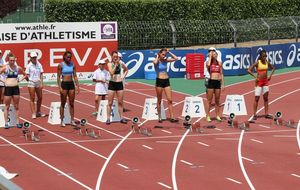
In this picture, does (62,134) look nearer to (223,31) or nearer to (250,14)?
(223,31)

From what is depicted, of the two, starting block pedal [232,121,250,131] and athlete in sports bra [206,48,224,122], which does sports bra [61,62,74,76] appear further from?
starting block pedal [232,121,250,131]

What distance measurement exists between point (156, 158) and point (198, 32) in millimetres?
23793

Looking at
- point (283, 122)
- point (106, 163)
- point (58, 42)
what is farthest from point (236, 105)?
point (58, 42)

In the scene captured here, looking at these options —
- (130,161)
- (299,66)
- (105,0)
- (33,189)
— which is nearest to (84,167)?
(130,161)

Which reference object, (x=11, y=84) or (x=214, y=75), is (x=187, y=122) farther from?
(x=11, y=84)

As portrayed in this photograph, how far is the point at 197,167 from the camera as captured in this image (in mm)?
15211

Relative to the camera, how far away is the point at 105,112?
21031mm

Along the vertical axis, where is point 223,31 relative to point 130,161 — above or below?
above

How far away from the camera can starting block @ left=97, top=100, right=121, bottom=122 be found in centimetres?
2080

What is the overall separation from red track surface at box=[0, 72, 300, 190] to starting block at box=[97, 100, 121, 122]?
9.1 inches

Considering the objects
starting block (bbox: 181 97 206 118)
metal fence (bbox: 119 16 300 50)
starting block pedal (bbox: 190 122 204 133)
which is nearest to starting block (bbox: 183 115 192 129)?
starting block pedal (bbox: 190 122 204 133)

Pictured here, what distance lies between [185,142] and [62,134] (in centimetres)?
321

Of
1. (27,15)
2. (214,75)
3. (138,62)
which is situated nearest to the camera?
(214,75)

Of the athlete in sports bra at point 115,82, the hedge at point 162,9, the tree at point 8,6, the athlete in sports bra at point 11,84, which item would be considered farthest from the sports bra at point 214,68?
the tree at point 8,6
